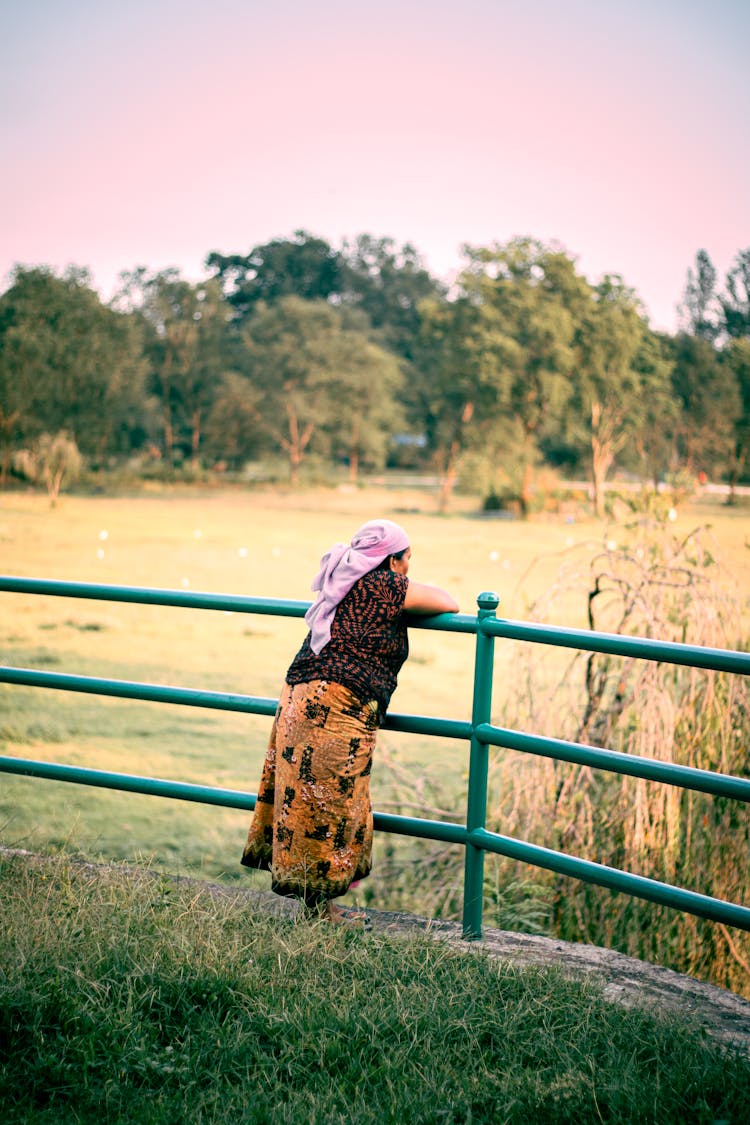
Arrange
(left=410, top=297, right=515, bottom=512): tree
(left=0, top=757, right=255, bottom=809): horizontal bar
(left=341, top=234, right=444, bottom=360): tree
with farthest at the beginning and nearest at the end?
1. (left=341, top=234, right=444, bottom=360): tree
2. (left=410, top=297, right=515, bottom=512): tree
3. (left=0, top=757, right=255, bottom=809): horizontal bar

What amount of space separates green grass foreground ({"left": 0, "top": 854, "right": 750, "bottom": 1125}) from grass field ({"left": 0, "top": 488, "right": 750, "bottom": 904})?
2.82 feet

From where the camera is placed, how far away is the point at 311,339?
58.4 metres

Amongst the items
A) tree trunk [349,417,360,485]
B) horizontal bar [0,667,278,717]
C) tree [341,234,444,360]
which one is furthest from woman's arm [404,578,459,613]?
tree [341,234,444,360]

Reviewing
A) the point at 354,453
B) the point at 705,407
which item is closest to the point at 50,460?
the point at 705,407

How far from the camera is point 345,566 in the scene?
3258mm

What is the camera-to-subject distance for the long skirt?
10.5ft

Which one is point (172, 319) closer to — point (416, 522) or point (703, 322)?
point (416, 522)

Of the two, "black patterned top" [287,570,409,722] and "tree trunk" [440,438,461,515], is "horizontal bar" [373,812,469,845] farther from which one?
"tree trunk" [440,438,461,515]

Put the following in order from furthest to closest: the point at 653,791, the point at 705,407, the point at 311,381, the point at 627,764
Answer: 1. the point at 311,381
2. the point at 705,407
3. the point at 653,791
4. the point at 627,764

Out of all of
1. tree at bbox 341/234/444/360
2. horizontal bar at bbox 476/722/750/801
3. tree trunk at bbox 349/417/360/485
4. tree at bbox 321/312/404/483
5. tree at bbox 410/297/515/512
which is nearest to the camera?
horizontal bar at bbox 476/722/750/801

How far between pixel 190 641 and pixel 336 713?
60.2 feet

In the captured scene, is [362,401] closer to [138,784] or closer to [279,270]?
[279,270]

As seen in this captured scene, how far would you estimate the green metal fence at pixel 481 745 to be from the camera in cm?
276

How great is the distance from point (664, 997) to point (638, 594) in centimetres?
296
